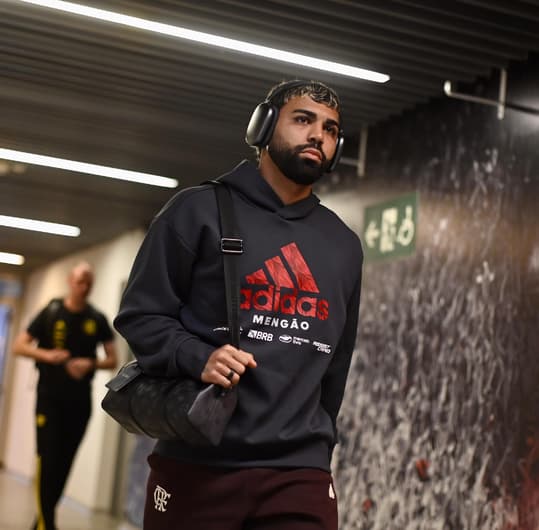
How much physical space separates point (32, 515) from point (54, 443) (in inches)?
120

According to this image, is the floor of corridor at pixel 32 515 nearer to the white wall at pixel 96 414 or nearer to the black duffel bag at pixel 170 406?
the white wall at pixel 96 414

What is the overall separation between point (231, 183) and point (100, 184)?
598 centimetres

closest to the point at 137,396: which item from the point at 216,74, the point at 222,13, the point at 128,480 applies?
the point at 222,13

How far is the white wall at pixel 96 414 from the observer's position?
9641 mm

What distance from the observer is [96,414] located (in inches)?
402

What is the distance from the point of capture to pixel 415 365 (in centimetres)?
504

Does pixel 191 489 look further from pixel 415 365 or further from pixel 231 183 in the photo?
pixel 415 365

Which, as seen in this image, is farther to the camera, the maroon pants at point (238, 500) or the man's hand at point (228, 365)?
the maroon pants at point (238, 500)

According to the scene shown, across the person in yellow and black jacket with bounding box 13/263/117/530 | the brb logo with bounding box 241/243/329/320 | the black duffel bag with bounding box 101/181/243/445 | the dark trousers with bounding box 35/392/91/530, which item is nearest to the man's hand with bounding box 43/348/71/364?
the person in yellow and black jacket with bounding box 13/263/117/530

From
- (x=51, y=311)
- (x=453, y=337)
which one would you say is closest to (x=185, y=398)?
(x=453, y=337)

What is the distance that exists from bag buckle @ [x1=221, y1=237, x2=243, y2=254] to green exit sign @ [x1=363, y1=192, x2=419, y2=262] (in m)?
3.39

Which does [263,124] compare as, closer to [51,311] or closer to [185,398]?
[185,398]

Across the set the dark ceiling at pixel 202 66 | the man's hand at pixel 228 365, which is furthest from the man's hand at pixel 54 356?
the man's hand at pixel 228 365

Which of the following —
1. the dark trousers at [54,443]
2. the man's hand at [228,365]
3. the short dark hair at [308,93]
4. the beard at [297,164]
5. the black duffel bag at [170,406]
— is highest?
the short dark hair at [308,93]
